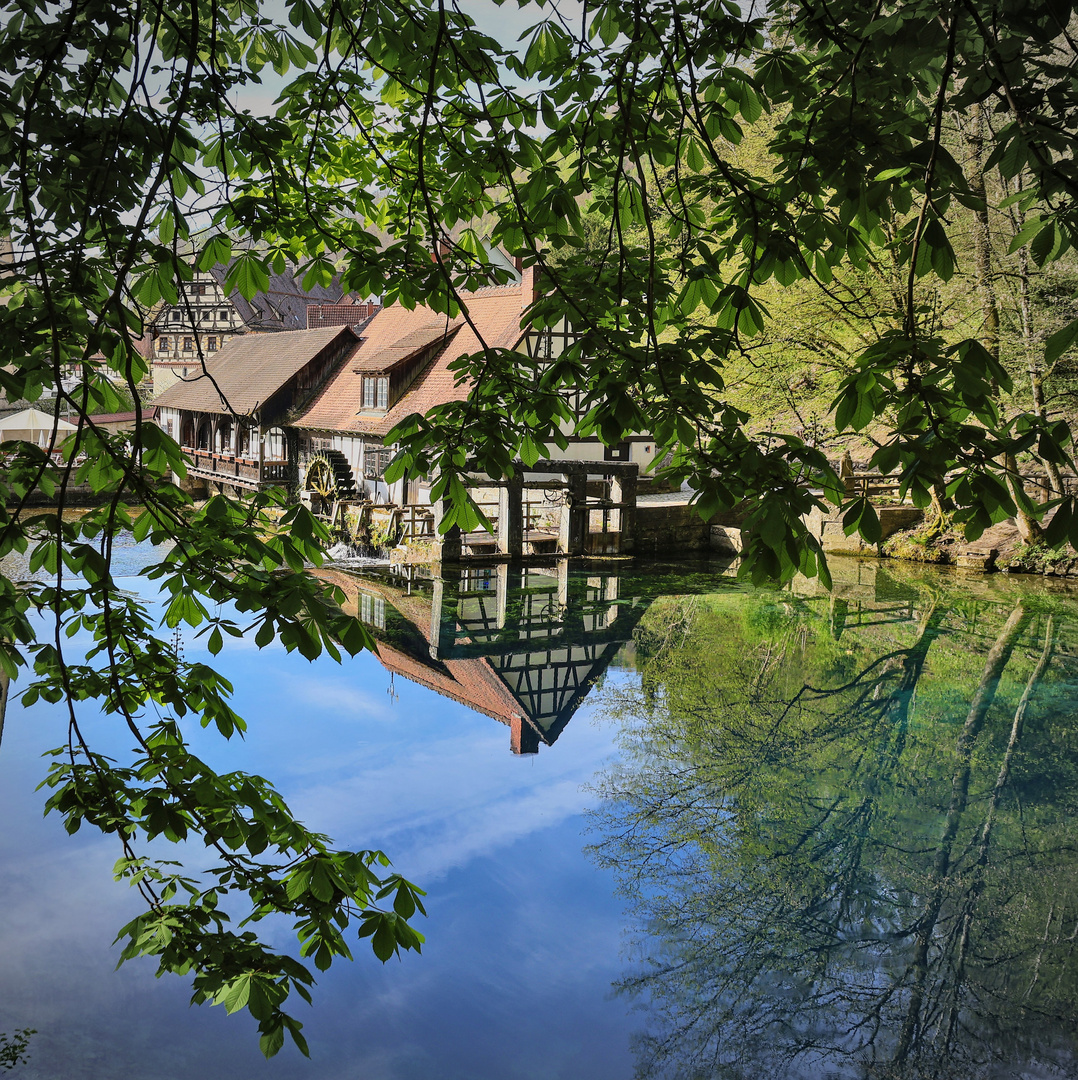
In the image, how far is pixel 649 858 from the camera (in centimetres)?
767

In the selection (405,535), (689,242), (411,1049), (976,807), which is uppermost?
(689,242)

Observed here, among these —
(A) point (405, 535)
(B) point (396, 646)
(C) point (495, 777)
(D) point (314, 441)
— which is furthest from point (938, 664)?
(D) point (314, 441)

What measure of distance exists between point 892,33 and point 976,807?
8226mm

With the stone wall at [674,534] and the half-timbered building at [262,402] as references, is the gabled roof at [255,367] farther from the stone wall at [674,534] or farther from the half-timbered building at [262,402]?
the stone wall at [674,534]

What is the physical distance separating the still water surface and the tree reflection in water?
3cm

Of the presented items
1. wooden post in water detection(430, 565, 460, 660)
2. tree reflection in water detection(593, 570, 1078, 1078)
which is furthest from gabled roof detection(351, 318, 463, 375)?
tree reflection in water detection(593, 570, 1078, 1078)

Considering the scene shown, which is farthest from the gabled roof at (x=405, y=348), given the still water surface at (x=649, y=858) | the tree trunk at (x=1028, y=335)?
the tree trunk at (x=1028, y=335)

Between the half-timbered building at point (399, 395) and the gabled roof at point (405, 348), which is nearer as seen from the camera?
the half-timbered building at point (399, 395)

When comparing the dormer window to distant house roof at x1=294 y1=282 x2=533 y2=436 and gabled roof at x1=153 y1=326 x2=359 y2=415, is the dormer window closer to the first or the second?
distant house roof at x1=294 y1=282 x2=533 y2=436

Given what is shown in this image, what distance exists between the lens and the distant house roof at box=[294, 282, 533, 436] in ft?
66.7

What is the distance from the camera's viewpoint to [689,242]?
282 centimetres

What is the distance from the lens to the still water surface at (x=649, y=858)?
5.34m

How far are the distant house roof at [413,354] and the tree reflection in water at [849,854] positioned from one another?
9522mm

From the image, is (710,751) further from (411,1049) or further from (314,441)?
(314,441)
